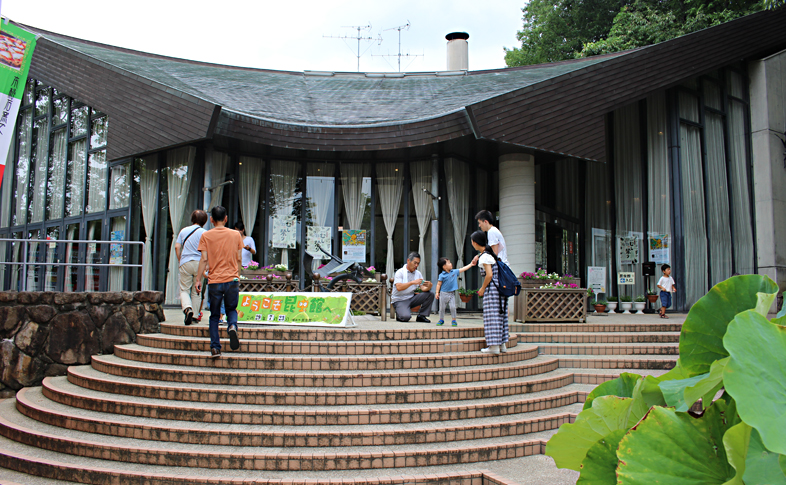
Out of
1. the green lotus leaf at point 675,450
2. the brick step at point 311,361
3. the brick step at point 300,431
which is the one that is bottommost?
the brick step at point 300,431

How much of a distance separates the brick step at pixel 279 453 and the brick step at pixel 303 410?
1.20 feet

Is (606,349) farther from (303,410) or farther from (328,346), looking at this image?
(303,410)

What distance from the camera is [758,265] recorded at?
Result: 14.9 meters

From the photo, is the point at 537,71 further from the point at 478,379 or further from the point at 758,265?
the point at 478,379

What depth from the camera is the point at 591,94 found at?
11.4 m

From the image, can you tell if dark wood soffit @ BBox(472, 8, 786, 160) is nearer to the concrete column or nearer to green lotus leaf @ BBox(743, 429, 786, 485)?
the concrete column

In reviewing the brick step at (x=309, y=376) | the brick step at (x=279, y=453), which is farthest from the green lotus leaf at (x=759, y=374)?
the brick step at (x=309, y=376)

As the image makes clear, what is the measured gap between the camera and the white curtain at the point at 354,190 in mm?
13031

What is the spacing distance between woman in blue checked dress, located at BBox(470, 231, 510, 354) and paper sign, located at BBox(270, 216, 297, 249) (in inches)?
281

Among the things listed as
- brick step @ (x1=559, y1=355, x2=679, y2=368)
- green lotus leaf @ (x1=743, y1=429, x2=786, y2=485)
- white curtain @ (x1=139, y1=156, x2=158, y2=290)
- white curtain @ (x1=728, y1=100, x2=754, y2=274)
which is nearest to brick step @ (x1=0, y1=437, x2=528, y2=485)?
brick step @ (x1=559, y1=355, x2=679, y2=368)

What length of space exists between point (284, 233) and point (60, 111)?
21.1ft

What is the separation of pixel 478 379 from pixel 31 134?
45.0 feet

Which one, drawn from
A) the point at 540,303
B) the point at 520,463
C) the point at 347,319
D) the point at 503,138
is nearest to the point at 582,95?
the point at 503,138

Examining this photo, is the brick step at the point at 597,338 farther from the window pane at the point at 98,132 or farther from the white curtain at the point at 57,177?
the white curtain at the point at 57,177
